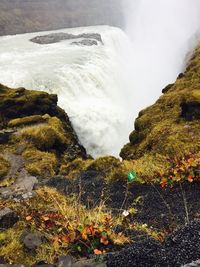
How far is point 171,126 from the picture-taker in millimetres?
15234

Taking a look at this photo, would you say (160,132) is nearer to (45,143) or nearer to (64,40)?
(45,143)

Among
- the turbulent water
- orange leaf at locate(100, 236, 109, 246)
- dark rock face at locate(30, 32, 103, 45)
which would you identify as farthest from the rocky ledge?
dark rock face at locate(30, 32, 103, 45)

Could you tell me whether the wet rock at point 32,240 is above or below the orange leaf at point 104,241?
below

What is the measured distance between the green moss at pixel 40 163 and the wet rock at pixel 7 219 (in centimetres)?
722

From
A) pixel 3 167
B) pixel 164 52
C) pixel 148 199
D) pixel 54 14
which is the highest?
pixel 148 199

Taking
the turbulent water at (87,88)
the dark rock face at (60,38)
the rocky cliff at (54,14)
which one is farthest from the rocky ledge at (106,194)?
the rocky cliff at (54,14)

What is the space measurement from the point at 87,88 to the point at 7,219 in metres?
28.1

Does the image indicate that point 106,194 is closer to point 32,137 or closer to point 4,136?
point 32,137

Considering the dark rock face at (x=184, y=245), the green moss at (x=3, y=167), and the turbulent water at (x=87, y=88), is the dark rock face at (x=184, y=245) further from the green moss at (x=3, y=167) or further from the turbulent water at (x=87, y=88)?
the turbulent water at (x=87, y=88)

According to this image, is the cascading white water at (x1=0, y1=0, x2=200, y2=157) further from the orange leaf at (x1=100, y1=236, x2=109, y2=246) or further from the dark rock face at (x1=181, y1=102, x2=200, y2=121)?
the orange leaf at (x1=100, y1=236, x2=109, y2=246)

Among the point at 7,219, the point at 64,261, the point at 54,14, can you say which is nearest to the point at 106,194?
the point at 7,219

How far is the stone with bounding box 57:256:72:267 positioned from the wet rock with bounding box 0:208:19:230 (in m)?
2.07

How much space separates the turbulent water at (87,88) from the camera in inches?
1114

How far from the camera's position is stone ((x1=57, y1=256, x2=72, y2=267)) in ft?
19.1
